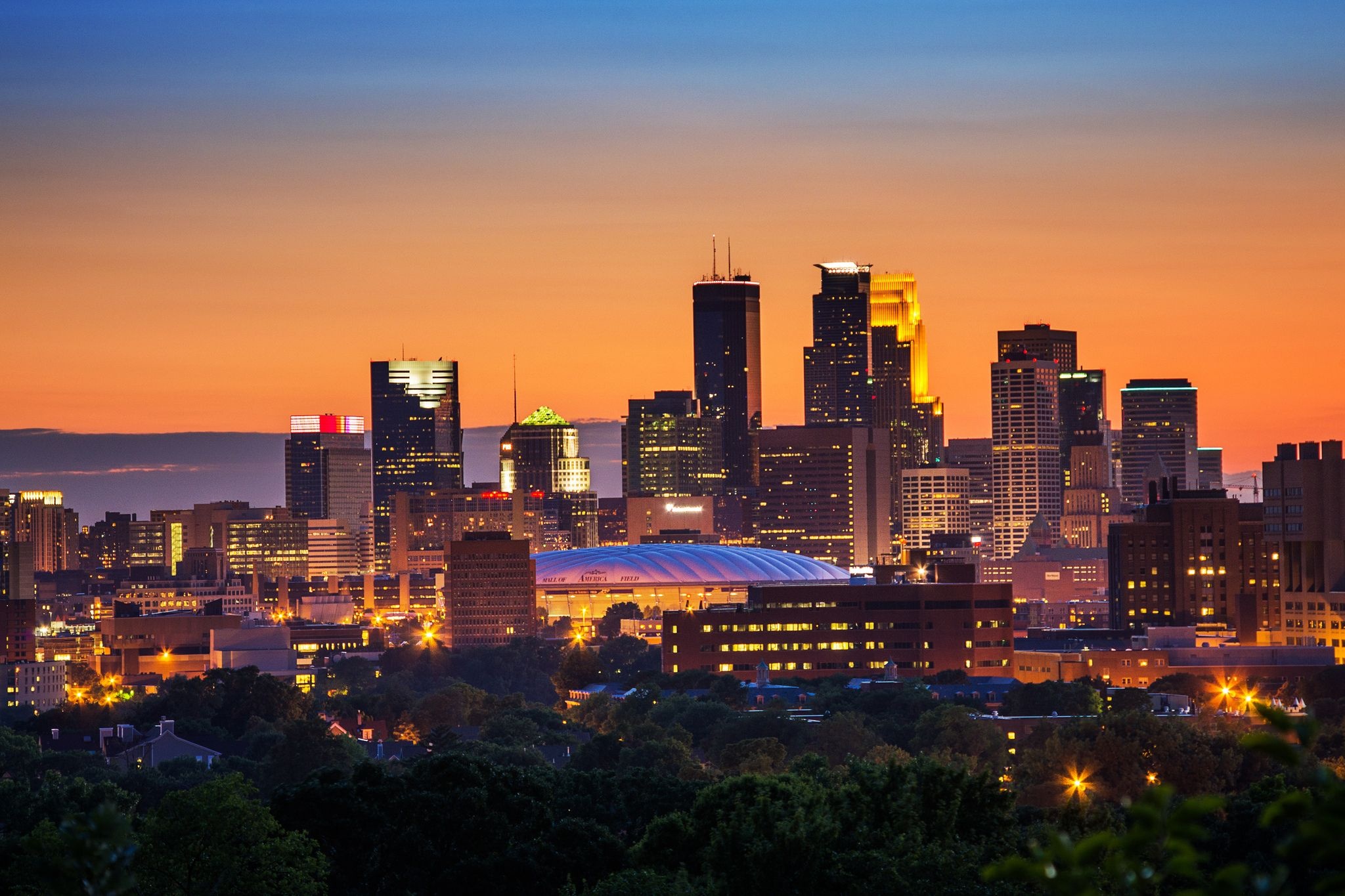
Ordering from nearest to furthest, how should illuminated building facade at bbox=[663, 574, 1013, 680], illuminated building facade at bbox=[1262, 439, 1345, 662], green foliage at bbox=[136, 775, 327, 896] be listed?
green foliage at bbox=[136, 775, 327, 896] < illuminated building facade at bbox=[1262, 439, 1345, 662] < illuminated building facade at bbox=[663, 574, 1013, 680]

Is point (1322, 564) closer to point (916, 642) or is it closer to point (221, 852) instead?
point (916, 642)

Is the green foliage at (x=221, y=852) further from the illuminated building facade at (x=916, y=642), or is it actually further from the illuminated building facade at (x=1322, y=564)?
the illuminated building facade at (x=1322, y=564)

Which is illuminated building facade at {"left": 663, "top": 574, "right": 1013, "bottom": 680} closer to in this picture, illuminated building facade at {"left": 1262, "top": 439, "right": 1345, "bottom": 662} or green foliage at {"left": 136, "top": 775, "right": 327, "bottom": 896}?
illuminated building facade at {"left": 1262, "top": 439, "right": 1345, "bottom": 662}

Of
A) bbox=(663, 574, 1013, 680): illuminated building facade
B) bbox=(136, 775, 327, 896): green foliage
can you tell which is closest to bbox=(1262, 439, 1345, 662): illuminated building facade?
bbox=(663, 574, 1013, 680): illuminated building facade

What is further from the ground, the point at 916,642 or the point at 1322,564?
the point at 1322,564

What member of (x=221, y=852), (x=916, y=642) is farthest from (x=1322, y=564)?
(x=221, y=852)

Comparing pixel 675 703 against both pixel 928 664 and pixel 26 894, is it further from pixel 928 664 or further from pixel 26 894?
pixel 26 894

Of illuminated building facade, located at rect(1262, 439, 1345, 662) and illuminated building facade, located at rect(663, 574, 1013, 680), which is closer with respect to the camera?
illuminated building facade, located at rect(1262, 439, 1345, 662)

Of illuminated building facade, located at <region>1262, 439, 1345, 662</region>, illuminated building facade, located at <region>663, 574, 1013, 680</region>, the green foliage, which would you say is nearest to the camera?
the green foliage

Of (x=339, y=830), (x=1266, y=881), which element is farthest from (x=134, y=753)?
(x=1266, y=881)

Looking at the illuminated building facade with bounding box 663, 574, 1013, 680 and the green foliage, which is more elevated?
the green foliage

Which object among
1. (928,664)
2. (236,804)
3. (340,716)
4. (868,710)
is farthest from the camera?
(928,664)
